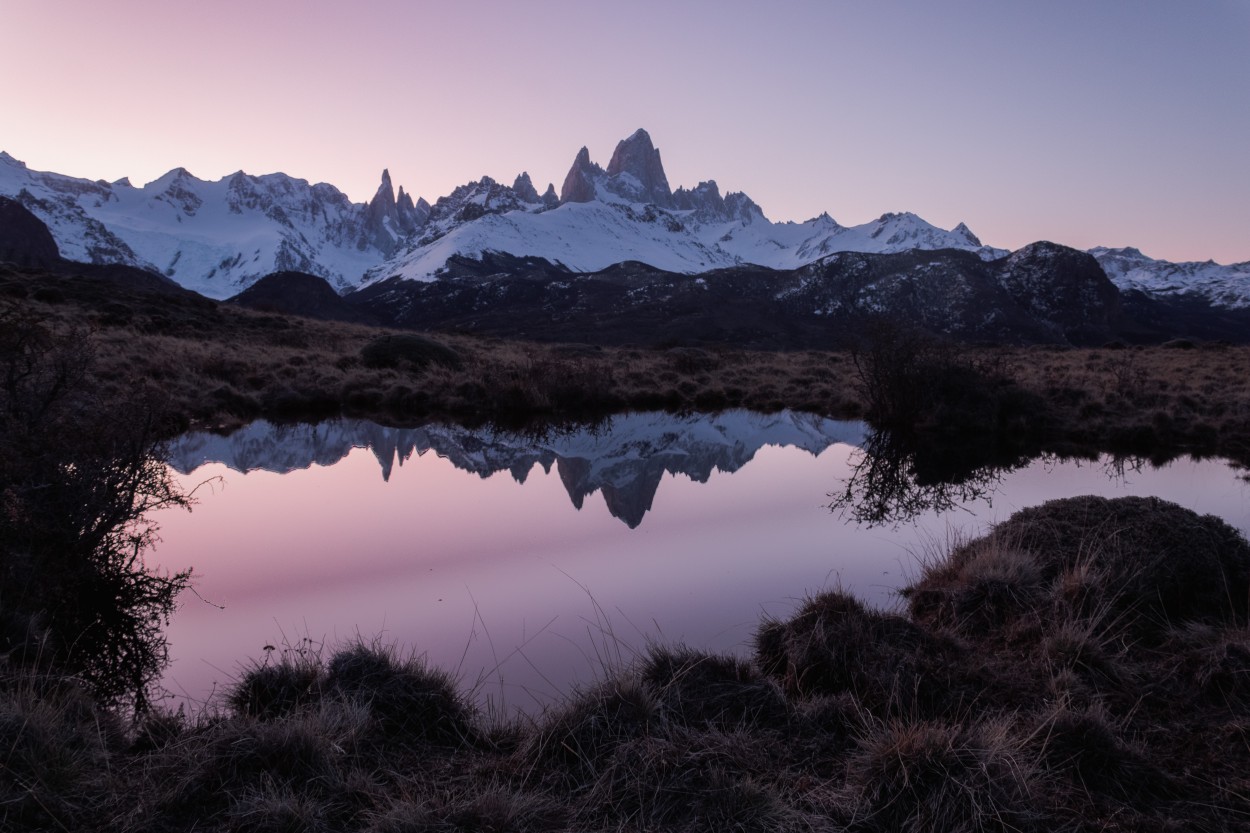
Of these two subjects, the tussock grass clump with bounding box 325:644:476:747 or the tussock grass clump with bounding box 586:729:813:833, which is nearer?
the tussock grass clump with bounding box 586:729:813:833

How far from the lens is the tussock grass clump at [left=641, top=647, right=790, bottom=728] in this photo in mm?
4277

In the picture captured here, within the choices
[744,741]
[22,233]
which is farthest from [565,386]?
[22,233]

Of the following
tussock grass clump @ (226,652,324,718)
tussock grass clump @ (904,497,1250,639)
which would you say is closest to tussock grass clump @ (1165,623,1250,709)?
tussock grass clump @ (904,497,1250,639)

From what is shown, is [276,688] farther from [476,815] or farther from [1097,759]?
[1097,759]

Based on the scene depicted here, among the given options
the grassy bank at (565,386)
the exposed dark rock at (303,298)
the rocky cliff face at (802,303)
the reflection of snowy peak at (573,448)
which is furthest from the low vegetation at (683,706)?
the exposed dark rock at (303,298)

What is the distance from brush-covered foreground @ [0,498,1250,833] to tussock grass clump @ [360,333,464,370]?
85.1 feet

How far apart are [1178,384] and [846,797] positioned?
95.7 feet

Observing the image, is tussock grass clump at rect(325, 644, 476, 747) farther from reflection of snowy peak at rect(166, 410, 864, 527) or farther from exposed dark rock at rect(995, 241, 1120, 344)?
exposed dark rock at rect(995, 241, 1120, 344)

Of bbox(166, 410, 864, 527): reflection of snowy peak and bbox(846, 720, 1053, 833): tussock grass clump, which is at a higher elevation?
bbox(846, 720, 1053, 833): tussock grass clump

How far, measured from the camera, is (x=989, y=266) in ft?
393

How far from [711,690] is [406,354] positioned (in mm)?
28428

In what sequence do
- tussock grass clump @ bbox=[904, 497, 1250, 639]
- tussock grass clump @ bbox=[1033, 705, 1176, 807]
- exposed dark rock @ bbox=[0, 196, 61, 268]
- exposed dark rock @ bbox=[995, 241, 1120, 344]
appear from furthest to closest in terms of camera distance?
1. exposed dark rock @ bbox=[0, 196, 61, 268]
2. exposed dark rock @ bbox=[995, 241, 1120, 344]
3. tussock grass clump @ bbox=[904, 497, 1250, 639]
4. tussock grass clump @ bbox=[1033, 705, 1176, 807]

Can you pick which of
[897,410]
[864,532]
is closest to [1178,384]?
[897,410]

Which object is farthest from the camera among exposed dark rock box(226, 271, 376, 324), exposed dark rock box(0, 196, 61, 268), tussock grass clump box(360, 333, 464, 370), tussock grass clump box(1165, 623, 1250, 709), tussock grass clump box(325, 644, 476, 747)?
exposed dark rock box(0, 196, 61, 268)
